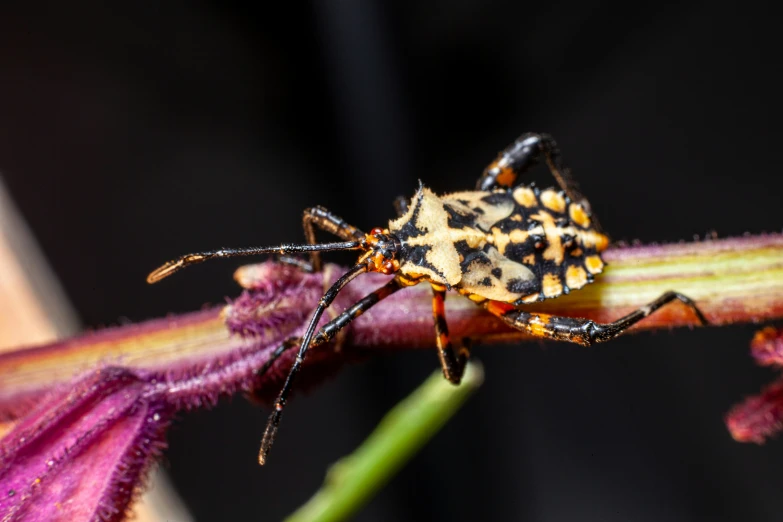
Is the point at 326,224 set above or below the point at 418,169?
above

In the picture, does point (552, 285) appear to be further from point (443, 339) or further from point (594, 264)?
point (443, 339)

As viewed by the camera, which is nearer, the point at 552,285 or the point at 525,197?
the point at 552,285

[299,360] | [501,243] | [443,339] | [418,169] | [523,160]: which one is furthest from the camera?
[418,169]

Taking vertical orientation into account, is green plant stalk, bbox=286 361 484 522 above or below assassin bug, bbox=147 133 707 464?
below

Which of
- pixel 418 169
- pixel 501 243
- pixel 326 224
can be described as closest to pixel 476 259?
pixel 501 243

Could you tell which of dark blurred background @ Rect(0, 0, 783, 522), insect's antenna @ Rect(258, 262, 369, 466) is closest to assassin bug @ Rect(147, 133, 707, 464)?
insect's antenna @ Rect(258, 262, 369, 466)

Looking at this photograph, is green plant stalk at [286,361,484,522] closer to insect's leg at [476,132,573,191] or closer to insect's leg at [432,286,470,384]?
insect's leg at [432,286,470,384]

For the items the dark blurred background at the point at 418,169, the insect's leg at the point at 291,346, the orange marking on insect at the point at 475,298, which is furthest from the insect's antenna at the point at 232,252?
the dark blurred background at the point at 418,169
